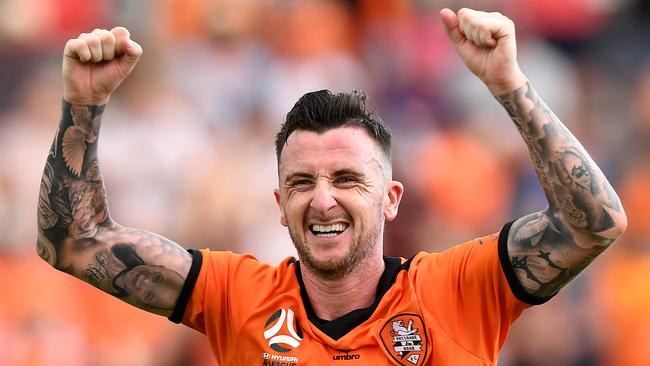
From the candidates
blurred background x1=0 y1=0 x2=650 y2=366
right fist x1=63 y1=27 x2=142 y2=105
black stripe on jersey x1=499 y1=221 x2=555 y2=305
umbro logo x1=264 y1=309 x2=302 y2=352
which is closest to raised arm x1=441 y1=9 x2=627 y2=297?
black stripe on jersey x1=499 y1=221 x2=555 y2=305

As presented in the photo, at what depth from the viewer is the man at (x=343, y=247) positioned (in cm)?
392

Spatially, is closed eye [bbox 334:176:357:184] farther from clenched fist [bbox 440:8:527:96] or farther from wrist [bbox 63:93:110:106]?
wrist [bbox 63:93:110:106]

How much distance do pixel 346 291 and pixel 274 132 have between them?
4.32 m

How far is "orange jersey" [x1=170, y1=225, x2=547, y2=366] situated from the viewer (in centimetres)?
414

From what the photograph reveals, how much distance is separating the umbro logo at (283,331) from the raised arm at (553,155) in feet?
3.27

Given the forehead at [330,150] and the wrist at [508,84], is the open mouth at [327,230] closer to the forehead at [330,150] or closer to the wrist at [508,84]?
the forehead at [330,150]

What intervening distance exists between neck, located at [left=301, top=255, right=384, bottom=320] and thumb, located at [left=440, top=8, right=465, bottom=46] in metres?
0.97

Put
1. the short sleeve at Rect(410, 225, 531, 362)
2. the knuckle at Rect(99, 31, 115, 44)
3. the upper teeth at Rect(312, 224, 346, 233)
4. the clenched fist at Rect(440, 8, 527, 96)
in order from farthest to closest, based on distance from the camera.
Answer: the upper teeth at Rect(312, 224, 346, 233) → the short sleeve at Rect(410, 225, 531, 362) → the knuckle at Rect(99, 31, 115, 44) → the clenched fist at Rect(440, 8, 527, 96)

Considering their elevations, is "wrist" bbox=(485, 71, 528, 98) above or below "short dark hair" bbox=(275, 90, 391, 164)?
above

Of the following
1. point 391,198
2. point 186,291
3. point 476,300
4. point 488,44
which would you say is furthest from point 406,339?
point 488,44

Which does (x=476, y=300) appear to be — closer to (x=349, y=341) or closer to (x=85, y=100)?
(x=349, y=341)

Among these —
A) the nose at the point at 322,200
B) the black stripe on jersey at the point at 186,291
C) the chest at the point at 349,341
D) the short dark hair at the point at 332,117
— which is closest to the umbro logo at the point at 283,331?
the chest at the point at 349,341

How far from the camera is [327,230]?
426 centimetres

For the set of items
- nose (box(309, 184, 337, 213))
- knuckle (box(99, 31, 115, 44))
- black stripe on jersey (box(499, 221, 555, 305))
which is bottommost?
black stripe on jersey (box(499, 221, 555, 305))
